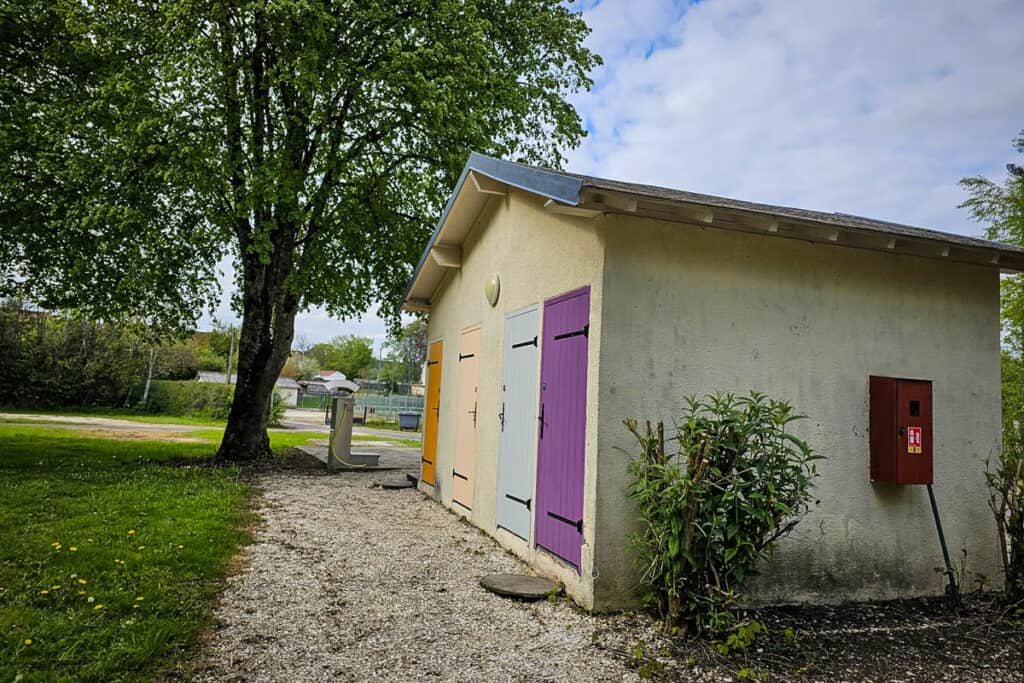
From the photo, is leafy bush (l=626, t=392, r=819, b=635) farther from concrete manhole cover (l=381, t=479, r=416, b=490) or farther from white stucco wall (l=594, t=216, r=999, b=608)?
concrete manhole cover (l=381, t=479, r=416, b=490)

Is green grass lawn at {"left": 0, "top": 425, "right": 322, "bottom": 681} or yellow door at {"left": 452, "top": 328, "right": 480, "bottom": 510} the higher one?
yellow door at {"left": 452, "top": 328, "right": 480, "bottom": 510}

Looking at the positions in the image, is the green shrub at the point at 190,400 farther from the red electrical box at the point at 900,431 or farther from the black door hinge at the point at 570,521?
the red electrical box at the point at 900,431

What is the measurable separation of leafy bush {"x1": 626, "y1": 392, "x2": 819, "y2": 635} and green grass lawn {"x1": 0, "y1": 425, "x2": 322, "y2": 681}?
2.67 meters

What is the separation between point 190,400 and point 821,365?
31.0 meters

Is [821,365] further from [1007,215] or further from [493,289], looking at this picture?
[1007,215]

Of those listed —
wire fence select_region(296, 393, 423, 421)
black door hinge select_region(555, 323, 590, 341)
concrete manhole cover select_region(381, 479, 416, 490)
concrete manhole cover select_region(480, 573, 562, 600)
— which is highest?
black door hinge select_region(555, 323, 590, 341)

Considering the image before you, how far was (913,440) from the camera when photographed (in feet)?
15.9

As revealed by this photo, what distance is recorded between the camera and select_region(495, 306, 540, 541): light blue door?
5.77m

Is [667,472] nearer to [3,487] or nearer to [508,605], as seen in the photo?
[508,605]

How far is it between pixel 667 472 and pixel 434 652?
1654mm

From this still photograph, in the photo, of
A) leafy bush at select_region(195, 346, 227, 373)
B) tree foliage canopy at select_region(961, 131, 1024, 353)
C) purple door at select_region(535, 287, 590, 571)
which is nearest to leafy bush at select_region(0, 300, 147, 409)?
leafy bush at select_region(195, 346, 227, 373)

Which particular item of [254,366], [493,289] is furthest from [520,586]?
[254,366]

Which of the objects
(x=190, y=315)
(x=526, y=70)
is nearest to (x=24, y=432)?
(x=190, y=315)

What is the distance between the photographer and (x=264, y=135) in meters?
12.5
